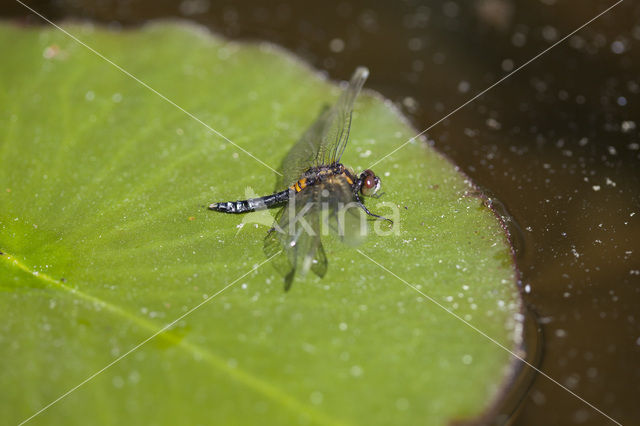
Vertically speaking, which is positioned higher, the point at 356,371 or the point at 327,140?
the point at 327,140

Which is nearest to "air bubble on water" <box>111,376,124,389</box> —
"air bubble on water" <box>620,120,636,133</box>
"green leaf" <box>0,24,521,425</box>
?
"green leaf" <box>0,24,521,425</box>

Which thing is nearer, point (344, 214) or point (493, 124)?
point (344, 214)

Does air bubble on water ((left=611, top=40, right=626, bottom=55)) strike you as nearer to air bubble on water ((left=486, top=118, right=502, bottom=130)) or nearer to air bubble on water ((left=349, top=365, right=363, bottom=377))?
air bubble on water ((left=486, top=118, right=502, bottom=130))

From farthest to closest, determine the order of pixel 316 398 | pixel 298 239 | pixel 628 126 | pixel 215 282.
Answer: pixel 628 126
pixel 298 239
pixel 215 282
pixel 316 398

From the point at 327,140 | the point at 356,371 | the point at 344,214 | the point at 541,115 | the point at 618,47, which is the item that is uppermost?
the point at 618,47

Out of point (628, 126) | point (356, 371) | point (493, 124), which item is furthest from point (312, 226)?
point (628, 126)

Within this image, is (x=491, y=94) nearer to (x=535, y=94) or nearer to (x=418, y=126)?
(x=535, y=94)

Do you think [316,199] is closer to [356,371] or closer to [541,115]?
[356,371]

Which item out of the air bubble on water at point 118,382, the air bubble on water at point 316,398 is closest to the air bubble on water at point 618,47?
the air bubble on water at point 316,398
